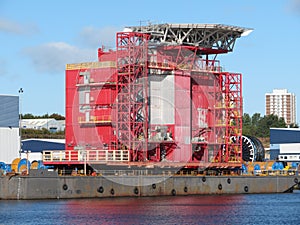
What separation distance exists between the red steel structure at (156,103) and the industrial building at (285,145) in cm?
4325

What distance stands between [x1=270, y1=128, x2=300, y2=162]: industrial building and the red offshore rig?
43.3 m

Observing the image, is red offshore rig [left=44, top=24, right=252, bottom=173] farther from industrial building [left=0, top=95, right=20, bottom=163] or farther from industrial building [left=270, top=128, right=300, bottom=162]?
industrial building [left=270, top=128, right=300, bottom=162]

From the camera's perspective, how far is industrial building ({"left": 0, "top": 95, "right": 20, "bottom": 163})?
415 feet

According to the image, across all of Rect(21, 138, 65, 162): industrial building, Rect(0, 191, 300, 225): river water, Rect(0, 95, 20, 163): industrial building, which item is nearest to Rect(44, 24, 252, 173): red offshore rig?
Rect(0, 191, 300, 225): river water

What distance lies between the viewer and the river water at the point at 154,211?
224ft

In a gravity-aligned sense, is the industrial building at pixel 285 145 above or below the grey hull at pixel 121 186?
above

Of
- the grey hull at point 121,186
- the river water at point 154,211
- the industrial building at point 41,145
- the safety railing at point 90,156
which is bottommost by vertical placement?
the river water at point 154,211

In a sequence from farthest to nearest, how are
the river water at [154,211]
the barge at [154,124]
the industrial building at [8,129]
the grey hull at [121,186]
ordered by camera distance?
the industrial building at [8,129]
the barge at [154,124]
the grey hull at [121,186]
the river water at [154,211]

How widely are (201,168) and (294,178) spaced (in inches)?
554

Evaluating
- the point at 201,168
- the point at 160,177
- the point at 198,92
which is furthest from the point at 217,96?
the point at 160,177

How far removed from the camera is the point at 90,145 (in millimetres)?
99312

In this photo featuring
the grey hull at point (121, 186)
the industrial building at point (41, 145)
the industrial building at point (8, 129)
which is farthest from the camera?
the industrial building at point (41, 145)

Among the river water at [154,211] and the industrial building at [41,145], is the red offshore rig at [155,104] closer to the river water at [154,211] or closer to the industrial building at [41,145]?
the river water at [154,211]

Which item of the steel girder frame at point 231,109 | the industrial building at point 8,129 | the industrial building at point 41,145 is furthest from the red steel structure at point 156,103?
the industrial building at point 41,145
